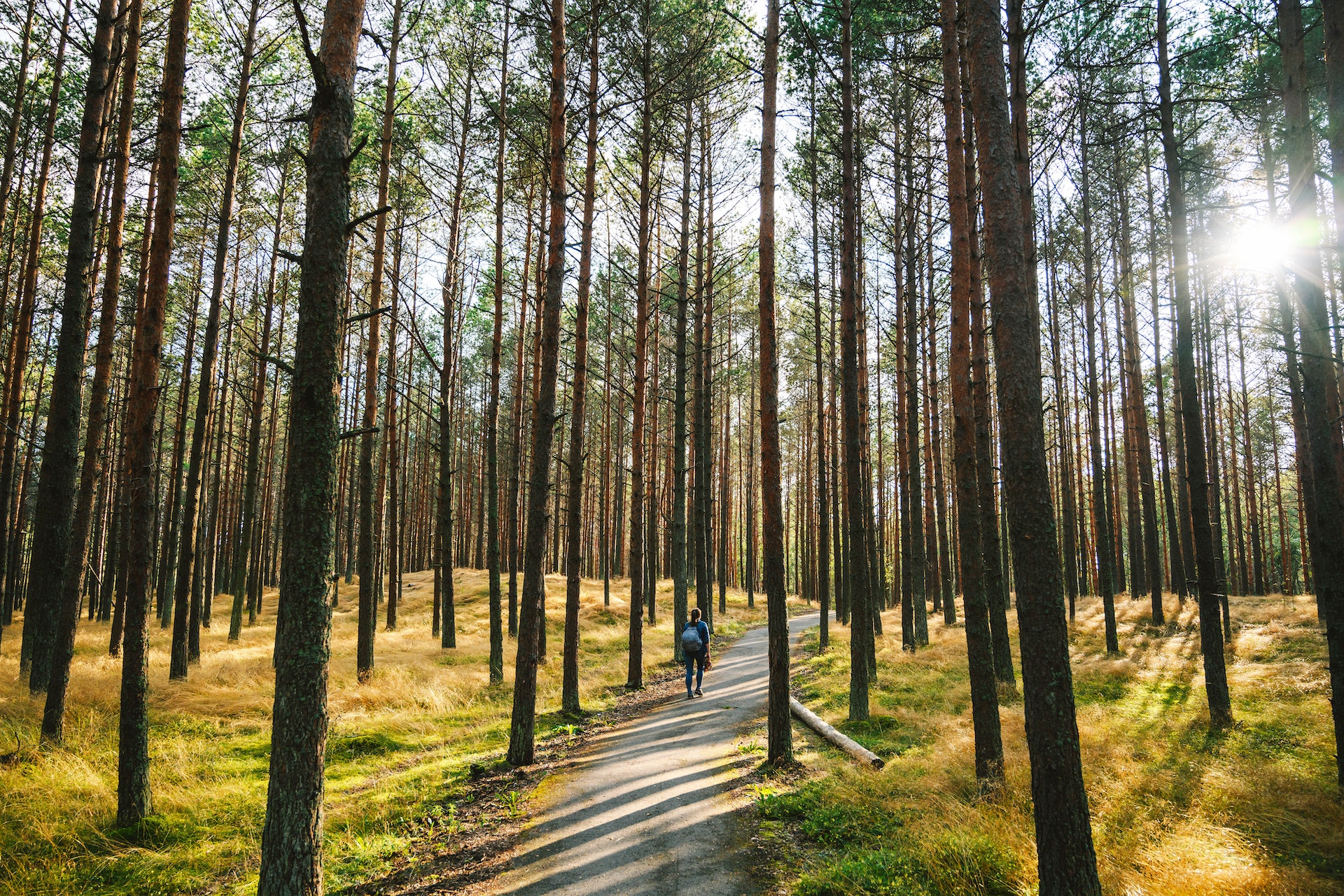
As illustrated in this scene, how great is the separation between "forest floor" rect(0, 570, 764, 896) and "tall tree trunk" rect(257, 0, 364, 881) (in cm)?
121

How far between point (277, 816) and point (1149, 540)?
23504mm

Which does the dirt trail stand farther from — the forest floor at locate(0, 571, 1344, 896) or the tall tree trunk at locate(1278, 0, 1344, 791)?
the tall tree trunk at locate(1278, 0, 1344, 791)

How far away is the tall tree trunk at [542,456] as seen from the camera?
796 cm

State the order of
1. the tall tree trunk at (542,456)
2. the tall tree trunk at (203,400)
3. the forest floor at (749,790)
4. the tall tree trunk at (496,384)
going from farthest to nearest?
the tall tree trunk at (496,384)
the tall tree trunk at (203,400)
the tall tree trunk at (542,456)
the forest floor at (749,790)

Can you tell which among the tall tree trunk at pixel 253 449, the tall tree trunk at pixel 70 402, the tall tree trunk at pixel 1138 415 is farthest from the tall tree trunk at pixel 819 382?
the tall tree trunk at pixel 253 449

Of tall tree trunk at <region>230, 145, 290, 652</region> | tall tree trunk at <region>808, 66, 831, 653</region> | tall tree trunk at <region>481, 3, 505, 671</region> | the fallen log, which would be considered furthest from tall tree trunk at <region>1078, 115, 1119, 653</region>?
tall tree trunk at <region>230, 145, 290, 652</region>

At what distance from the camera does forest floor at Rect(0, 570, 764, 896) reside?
5094mm

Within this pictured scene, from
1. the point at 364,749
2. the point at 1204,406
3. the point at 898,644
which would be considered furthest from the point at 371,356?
the point at 1204,406

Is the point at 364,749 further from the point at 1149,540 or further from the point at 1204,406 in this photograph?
the point at 1204,406

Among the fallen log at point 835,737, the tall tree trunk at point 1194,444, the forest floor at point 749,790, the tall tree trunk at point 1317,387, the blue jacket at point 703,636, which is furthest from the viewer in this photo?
the blue jacket at point 703,636

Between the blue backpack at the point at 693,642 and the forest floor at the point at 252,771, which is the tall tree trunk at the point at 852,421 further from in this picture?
the forest floor at the point at 252,771

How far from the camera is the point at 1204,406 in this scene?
2636 centimetres

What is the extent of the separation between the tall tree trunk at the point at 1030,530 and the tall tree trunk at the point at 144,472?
776 centimetres

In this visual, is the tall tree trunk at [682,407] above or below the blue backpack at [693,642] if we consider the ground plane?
above
